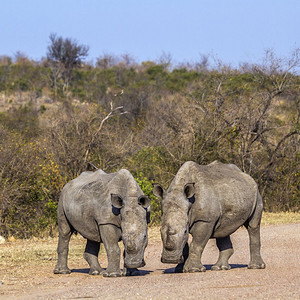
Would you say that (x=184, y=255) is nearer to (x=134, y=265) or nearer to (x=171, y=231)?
(x=171, y=231)

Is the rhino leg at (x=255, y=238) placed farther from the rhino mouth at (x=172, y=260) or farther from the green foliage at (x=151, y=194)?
the green foliage at (x=151, y=194)

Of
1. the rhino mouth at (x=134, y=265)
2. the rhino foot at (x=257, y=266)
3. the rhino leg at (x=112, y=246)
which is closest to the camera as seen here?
the rhino mouth at (x=134, y=265)

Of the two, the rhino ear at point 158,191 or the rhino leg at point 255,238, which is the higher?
the rhino ear at point 158,191

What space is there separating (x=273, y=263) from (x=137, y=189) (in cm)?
317

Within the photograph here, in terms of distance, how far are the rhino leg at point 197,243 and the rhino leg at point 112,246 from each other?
1.12 metres

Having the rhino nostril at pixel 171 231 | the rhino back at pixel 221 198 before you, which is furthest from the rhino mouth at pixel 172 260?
the rhino back at pixel 221 198

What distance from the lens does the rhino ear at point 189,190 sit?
11.1 metres

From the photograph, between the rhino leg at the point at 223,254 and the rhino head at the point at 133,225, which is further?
the rhino leg at the point at 223,254

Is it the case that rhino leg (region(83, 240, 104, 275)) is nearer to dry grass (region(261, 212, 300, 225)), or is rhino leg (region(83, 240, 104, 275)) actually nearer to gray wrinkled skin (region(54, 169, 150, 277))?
gray wrinkled skin (region(54, 169, 150, 277))

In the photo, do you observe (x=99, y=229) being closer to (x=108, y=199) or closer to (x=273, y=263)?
(x=108, y=199)

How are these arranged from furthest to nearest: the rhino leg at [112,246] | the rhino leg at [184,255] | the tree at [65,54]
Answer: the tree at [65,54] → the rhino leg at [184,255] → the rhino leg at [112,246]

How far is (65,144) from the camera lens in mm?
22219

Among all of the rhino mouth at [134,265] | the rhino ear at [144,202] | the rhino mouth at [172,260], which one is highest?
the rhino ear at [144,202]

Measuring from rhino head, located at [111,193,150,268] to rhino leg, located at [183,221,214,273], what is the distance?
81cm
